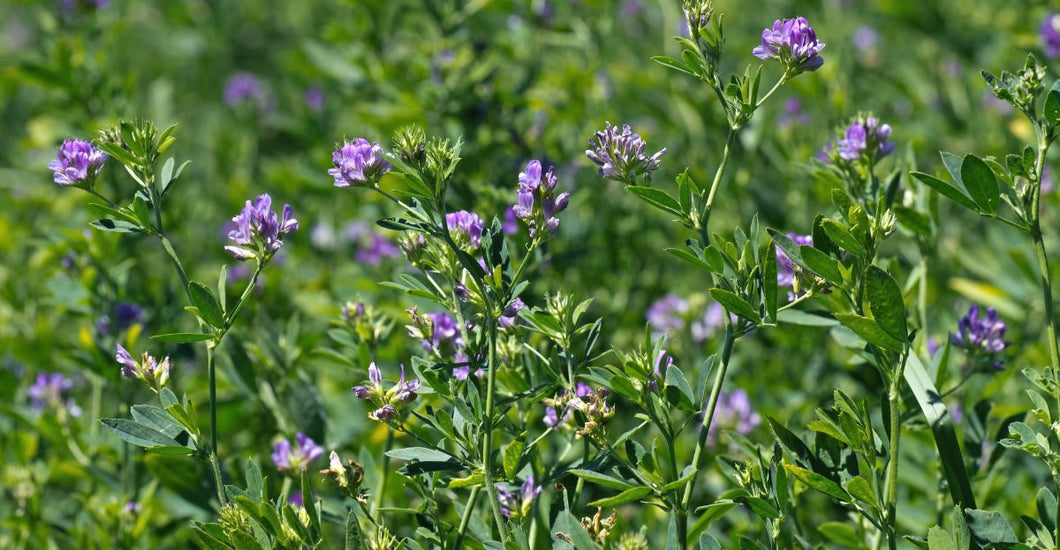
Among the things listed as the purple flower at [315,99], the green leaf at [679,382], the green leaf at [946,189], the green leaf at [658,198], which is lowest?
the green leaf at [679,382]

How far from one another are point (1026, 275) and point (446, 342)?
1866mm

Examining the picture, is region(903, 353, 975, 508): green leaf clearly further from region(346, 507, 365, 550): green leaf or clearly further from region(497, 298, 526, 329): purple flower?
region(346, 507, 365, 550): green leaf

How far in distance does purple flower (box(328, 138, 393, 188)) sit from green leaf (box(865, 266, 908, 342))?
2.45ft

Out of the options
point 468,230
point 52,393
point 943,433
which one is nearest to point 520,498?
point 468,230

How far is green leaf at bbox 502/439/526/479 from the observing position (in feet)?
5.07

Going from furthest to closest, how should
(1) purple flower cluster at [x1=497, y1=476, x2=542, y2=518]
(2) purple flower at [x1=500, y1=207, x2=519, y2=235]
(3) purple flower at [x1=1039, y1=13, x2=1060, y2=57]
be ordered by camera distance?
1. (3) purple flower at [x1=1039, y1=13, x2=1060, y2=57]
2. (2) purple flower at [x1=500, y1=207, x2=519, y2=235]
3. (1) purple flower cluster at [x1=497, y1=476, x2=542, y2=518]

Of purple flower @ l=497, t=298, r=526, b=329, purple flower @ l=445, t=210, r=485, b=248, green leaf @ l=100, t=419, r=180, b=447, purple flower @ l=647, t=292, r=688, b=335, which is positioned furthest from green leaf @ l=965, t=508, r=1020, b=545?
purple flower @ l=647, t=292, r=688, b=335

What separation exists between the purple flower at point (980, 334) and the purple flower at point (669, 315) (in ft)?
3.41

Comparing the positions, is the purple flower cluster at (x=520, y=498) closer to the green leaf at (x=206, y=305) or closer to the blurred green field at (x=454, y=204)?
the blurred green field at (x=454, y=204)

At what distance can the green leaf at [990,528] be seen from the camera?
1.54 metres

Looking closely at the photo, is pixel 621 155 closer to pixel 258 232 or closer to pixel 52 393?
pixel 258 232

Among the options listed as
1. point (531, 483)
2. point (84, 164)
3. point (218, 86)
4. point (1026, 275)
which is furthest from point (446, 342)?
point (218, 86)

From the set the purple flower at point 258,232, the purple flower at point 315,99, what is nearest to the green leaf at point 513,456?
the purple flower at point 258,232

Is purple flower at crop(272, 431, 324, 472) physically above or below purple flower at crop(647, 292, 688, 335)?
below
